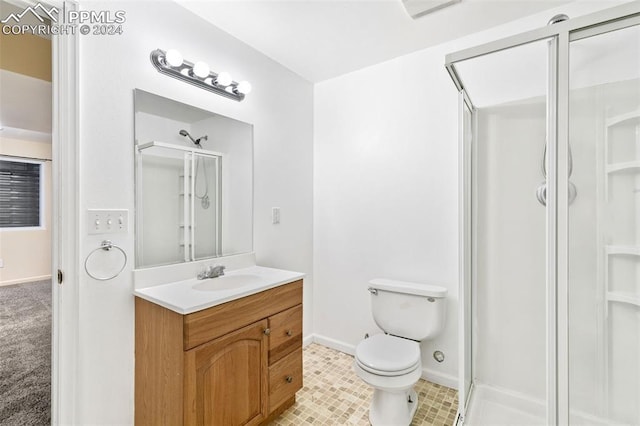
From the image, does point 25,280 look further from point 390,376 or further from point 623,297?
point 623,297

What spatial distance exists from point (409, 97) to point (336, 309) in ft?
5.75

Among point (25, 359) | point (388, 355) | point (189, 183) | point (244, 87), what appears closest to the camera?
point (388, 355)

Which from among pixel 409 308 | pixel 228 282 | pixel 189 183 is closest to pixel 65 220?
pixel 189 183

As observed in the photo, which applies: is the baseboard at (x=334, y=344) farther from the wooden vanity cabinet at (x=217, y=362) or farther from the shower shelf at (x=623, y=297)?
the shower shelf at (x=623, y=297)

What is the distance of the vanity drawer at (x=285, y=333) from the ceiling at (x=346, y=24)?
1715 mm

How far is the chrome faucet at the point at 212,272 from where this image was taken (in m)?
1.66

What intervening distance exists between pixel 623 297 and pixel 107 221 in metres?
2.08

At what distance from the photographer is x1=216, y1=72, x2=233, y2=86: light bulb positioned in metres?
1.76

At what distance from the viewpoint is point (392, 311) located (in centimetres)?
197

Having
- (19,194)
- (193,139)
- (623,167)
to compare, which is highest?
(193,139)

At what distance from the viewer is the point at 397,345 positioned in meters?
1.72

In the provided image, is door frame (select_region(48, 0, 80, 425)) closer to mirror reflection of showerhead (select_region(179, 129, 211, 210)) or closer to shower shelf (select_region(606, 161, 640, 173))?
mirror reflection of showerhead (select_region(179, 129, 211, 210))

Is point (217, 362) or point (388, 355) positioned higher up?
point (217, 362)

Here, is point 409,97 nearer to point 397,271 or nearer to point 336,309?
point 397,271
